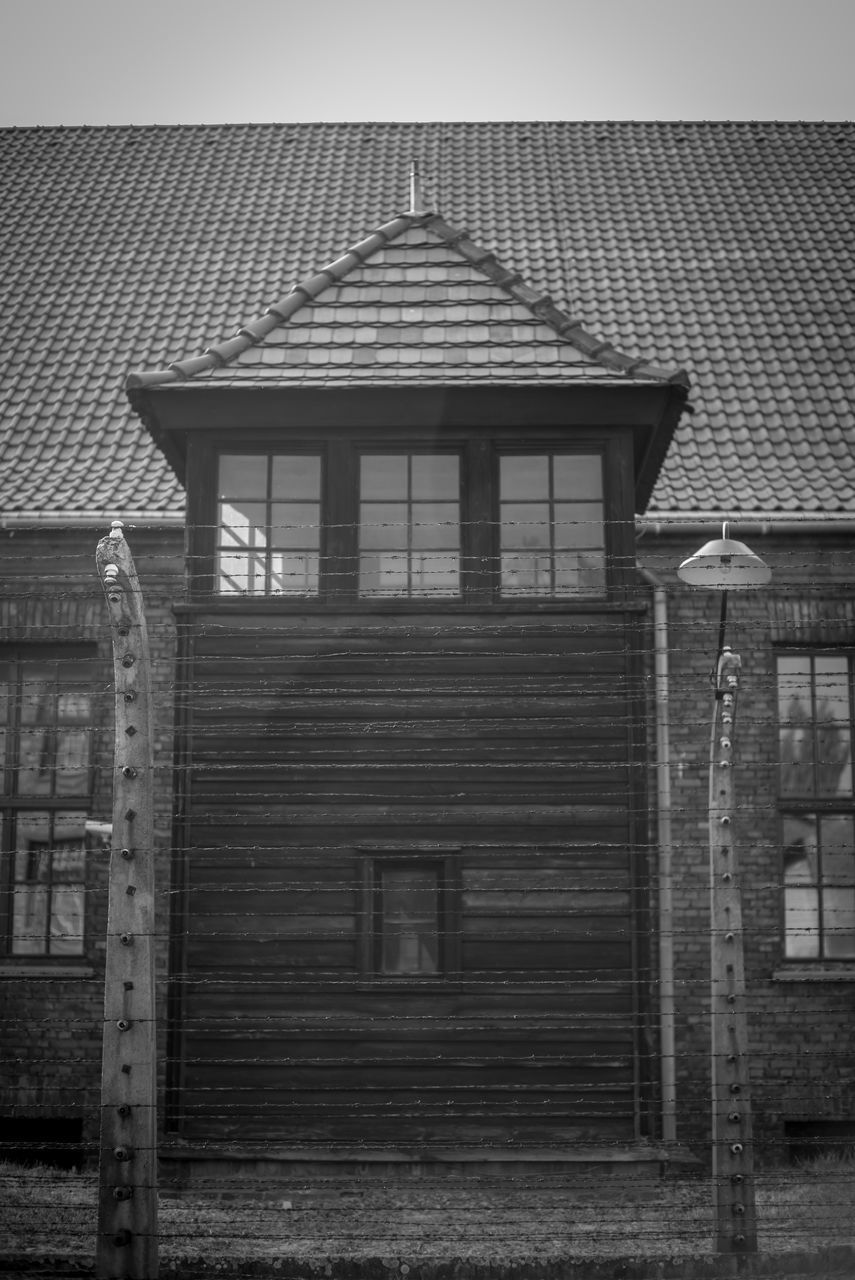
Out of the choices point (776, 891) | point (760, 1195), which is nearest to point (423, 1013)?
point (760, 1195)

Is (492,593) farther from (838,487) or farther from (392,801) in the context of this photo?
(838,487)

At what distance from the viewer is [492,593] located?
1108cm

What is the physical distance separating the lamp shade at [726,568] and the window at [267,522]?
320 centimetres

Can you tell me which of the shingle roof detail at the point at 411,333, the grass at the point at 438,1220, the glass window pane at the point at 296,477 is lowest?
the grass at the point at 438,1220

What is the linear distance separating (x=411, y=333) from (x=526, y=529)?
1.73 metres

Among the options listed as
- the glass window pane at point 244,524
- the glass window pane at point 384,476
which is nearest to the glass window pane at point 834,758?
the glass window pane at point 384,476

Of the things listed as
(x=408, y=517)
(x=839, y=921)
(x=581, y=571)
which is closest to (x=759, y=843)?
(x=839, y=921)

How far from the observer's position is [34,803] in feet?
43.3

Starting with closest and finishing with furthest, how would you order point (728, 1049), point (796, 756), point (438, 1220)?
point (728, 1049), point (438, 1220), point (796, 756)

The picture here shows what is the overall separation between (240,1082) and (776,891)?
15.4 ft

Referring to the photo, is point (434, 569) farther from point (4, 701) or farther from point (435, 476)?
point (4, 701)

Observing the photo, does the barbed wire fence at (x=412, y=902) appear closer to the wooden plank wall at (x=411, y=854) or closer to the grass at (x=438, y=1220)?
the wooden plank wall at (x=411, y=854)

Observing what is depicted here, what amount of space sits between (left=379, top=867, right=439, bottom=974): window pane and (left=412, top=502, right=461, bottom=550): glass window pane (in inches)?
95.7

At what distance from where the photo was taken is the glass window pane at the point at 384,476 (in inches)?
439
